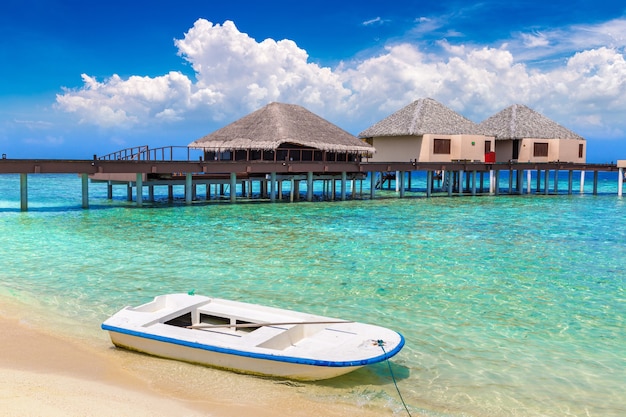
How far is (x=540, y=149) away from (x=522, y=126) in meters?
2.22

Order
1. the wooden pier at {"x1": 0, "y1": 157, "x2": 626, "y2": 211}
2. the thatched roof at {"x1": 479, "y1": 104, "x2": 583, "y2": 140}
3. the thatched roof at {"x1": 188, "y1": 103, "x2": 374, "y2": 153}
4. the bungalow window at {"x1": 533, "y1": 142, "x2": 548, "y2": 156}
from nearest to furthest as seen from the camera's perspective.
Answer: the wooden pier at {"x1": 0, "y1": 157, "x2": 626, "y2": 211} < the thatched roof at {"x1": 188, "y1": 103, "x2": 374, "y2": 153} < the bungalow window at {"x1": 533, "y1": 142, "x2": 548, "y2": 156} < the thatched roof at {"x1": 479, "y1": 104, "x2": 583, "y2": 140}

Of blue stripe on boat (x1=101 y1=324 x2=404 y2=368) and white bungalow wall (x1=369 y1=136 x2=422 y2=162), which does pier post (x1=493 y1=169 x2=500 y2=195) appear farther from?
blue stripe on boat (x1=101 y1=324 x2=404 y2=368)

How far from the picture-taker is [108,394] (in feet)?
19.9

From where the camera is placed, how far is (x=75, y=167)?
26188mm

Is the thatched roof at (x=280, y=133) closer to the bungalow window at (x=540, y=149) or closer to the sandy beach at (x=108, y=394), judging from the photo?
the bungalow window at (x=540, y=149)

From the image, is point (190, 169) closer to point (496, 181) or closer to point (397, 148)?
point (397, 148)

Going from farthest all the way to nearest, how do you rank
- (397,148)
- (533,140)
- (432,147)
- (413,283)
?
1. (533,140)
2. (397,148)
3. (432,147)
4. (413,283)

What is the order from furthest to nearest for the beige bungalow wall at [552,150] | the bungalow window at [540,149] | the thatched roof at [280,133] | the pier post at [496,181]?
the bungalow window at [540,149] < the beige bungalow wall at [552,150] < the pier post at [496,181] < the thatched roof at [280,133]

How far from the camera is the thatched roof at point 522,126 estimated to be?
1720 inches

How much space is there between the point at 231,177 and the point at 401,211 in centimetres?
1003

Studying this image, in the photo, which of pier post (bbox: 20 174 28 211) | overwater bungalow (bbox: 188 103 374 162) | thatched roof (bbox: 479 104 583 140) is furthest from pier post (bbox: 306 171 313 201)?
thatched roof (bbox: 479 104 583 140)

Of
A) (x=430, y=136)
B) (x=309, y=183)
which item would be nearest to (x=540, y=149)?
(x=430, y=136)

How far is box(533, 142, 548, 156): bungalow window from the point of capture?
143 feet

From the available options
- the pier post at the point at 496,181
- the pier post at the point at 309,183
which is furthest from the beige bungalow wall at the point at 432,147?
the pier post at the point at 309,183
